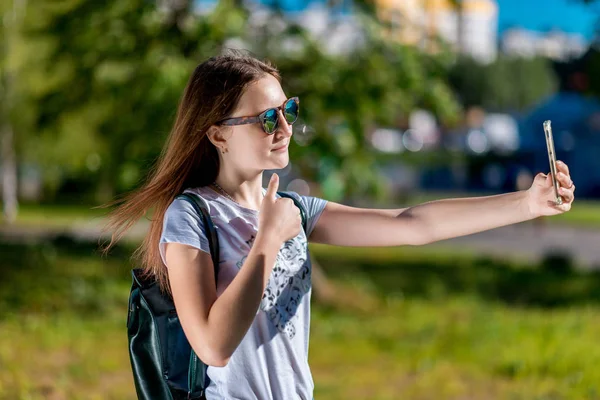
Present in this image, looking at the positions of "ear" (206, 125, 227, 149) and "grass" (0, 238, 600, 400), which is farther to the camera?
"grass" (0, 238, 600, 400)

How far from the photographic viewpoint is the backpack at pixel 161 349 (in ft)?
6.48

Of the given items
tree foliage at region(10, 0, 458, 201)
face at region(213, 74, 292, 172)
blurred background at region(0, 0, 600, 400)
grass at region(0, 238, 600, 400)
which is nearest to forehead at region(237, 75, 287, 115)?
face at region(213, 74, 292, 172)

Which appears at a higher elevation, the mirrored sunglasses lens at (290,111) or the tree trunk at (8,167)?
the mirrored sunglasses lens at (290,111)

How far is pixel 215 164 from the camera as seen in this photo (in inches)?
82.4

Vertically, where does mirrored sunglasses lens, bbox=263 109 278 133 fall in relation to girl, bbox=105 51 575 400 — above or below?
above

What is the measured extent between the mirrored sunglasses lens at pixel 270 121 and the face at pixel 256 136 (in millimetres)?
12

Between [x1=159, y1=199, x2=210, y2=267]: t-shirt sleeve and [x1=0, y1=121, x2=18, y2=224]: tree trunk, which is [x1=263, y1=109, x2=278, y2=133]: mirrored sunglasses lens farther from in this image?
[x1=0, y1=121, x2=18, y2=224]: tree trunk

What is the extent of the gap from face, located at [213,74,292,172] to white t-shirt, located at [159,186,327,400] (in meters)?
0.12

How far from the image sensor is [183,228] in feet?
6.14

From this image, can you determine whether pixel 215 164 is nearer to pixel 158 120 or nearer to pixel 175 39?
pixel 158 120

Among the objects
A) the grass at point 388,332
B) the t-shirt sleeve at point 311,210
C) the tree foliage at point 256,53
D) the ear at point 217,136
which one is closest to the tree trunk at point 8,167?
the grass at point 388,332

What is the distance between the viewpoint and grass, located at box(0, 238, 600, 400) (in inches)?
240

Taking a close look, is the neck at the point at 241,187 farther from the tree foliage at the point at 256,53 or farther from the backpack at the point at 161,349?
the tree foliage at the point at 256,53

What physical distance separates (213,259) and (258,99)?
38 cm
